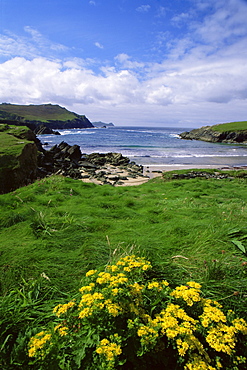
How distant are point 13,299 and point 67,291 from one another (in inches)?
26.0

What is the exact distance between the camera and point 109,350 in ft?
5.27

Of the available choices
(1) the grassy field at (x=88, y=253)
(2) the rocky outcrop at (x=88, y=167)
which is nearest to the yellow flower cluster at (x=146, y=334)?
(1) the grassy field at (x=88, y=253)

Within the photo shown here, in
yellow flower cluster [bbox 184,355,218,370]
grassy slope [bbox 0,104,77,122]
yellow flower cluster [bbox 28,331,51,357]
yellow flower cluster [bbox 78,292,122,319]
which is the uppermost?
grassy slope [bbox 0,104,77,122]

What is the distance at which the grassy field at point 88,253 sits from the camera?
94.9 inches

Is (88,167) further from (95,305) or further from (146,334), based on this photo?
(146,334)

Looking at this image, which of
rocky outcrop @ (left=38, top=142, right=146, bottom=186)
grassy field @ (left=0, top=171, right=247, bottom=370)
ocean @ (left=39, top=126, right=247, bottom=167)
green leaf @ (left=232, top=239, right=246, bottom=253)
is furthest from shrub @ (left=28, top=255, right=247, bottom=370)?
ocean @ (left=39, top=126, right=247, bottom=167)

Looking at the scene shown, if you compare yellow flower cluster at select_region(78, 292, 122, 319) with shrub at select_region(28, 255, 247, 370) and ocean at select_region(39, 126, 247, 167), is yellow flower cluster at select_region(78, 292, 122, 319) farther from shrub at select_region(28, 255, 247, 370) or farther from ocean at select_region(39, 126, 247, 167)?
ocean at select_region(39, 126, 247, 167)

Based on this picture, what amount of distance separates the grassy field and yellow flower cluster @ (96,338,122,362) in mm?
819

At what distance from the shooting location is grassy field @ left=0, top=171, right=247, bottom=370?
241 centimetres

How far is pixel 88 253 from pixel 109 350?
6.16 feet

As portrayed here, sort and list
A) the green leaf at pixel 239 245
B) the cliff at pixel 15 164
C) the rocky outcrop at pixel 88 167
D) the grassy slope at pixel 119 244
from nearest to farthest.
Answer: the grassy slope at pixel 119 244 → the green leaf at pixel 239 245 → the cliff at pixel 15 164 → the rocky outcrop at pixel 88 167

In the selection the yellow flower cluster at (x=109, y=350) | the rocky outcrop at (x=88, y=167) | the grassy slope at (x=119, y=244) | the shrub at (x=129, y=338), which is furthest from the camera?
the rocky outcrop at (x=88, y=167)

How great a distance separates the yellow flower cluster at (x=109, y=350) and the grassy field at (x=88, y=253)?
82 centimetres

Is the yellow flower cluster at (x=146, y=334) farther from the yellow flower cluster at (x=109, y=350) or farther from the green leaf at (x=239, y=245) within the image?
the green leaf at (x=239, y=245)
